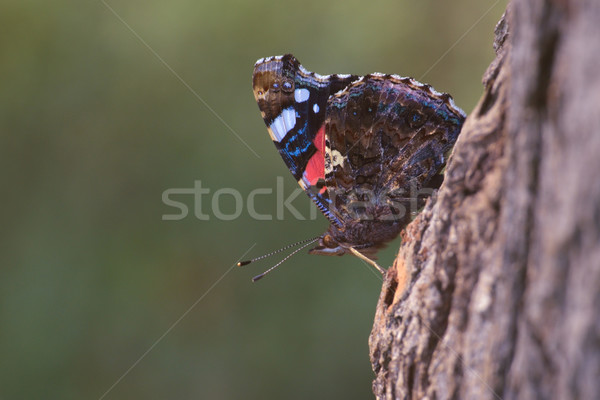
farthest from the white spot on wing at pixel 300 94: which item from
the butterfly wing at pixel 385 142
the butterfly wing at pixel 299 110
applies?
the butterfly wing at pixel 385 142

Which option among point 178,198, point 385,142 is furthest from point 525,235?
point 178,198

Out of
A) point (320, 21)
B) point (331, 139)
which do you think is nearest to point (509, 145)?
point (331, 139)

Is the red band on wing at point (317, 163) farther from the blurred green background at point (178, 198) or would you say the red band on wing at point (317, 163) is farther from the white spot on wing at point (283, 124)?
the blurred green background at point (178, 198)

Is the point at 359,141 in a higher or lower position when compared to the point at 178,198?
higher

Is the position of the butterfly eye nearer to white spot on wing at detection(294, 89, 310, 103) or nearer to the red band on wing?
white spot on wing at detection(294, 89, 310, 103)

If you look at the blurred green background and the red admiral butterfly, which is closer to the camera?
the red admiral butterfly

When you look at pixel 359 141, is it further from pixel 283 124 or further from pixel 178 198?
pixel 178 198

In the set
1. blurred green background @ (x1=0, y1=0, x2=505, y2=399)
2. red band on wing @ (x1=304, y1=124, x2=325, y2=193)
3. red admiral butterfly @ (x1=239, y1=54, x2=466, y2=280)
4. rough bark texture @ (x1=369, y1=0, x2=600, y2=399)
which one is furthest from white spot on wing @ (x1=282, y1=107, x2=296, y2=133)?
rough bark texture @ (x1=369, y1=0, x2=600, y2=399)
